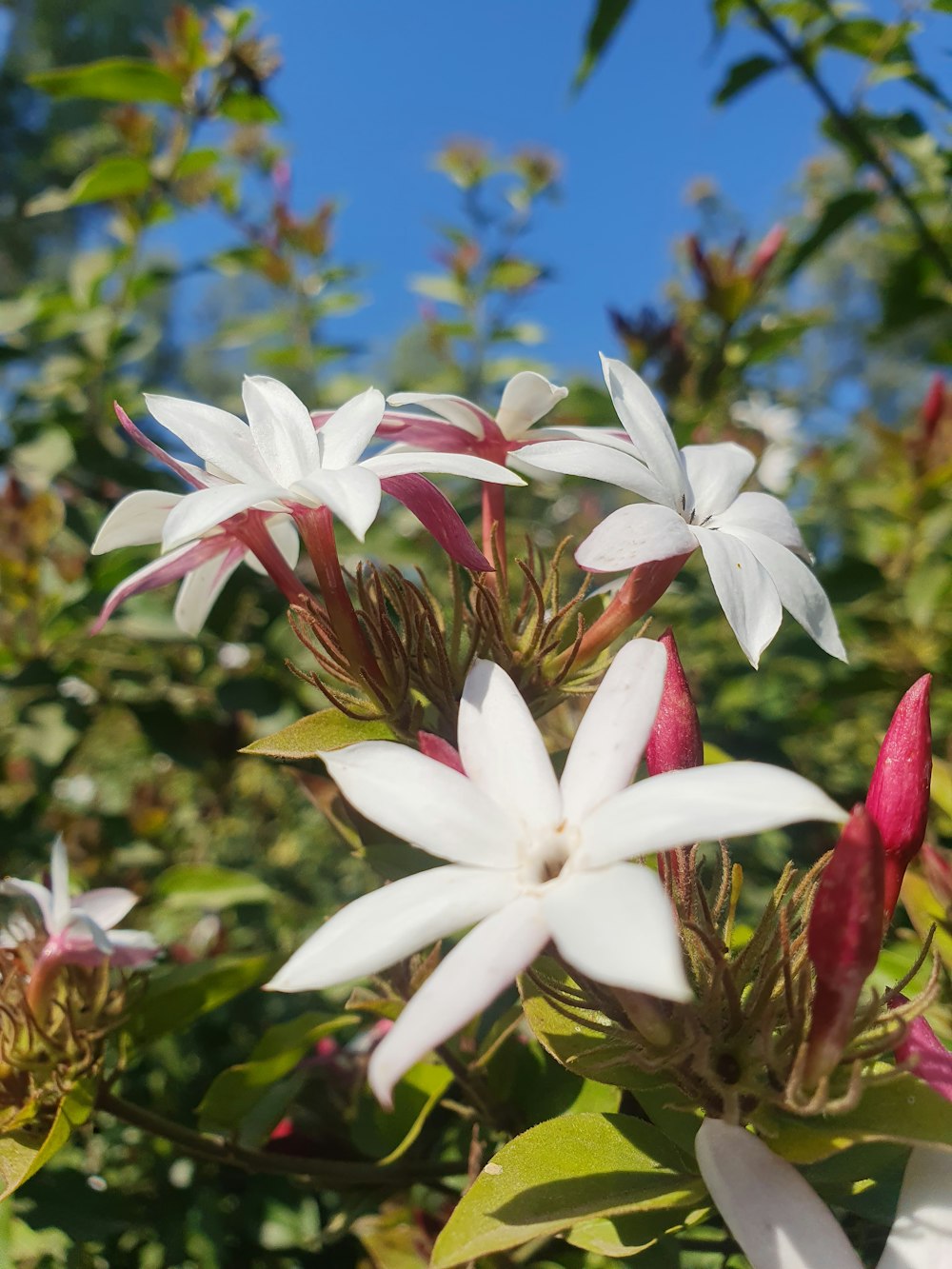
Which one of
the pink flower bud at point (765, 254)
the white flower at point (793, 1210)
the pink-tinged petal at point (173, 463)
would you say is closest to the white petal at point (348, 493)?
the pink-tinged petal at point (173, 463)

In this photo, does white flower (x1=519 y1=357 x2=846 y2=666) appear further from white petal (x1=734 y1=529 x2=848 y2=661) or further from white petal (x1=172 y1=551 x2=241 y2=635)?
white petal (x1=172 y1=551 x2=241 y2=635)

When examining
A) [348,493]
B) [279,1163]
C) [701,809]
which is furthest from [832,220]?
[279,1163]

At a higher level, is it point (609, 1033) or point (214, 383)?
point (214, 383)

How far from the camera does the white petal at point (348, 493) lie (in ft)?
1.89

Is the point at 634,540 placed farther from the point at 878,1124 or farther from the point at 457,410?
the point at 878,1124

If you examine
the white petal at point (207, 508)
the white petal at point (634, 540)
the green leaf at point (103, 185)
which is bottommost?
the white petal at point (634, 540)

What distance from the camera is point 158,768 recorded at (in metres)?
3.37

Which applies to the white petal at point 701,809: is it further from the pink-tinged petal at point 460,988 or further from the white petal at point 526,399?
the white petal at point 526,399

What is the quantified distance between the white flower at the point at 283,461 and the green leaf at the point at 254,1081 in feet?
1.93

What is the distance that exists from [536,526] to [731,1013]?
8.26 feet

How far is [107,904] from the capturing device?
97 cm

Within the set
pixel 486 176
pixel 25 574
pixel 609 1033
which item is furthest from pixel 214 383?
pixel 609 1033

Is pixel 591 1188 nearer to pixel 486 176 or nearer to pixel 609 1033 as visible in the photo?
pixel 609 1033

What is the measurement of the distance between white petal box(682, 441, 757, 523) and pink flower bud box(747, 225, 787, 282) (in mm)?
1471
